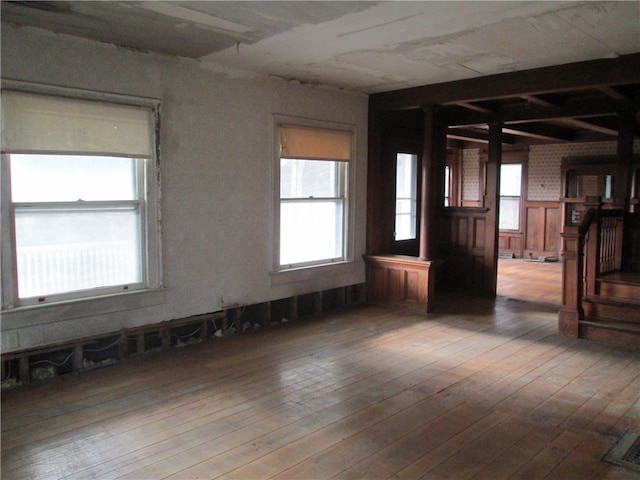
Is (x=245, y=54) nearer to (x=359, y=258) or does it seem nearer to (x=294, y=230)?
(x=294, y=230)

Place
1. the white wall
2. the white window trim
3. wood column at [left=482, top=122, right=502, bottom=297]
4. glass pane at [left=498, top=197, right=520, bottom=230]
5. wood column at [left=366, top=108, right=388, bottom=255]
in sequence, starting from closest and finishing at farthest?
the white wall, the white window trim, wood column at [left=366, top=108, right=388, bottom=255], wood column at [left=482, top=122, right=502, bottom=297], glass pane at [left=498, top=197, right=520, bottom=230]

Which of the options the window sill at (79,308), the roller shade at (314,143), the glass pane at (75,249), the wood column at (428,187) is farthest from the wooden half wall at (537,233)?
the glass pane at (75,249)

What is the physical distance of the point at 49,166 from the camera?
4.20m

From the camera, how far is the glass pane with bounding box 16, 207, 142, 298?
4.12 m

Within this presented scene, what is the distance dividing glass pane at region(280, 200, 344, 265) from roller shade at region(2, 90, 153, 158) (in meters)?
1.94

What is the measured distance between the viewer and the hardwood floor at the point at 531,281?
775 centimetres

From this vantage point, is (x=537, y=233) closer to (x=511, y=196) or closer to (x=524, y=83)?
(x=511, y=196)

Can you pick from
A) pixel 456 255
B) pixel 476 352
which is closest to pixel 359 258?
pixel 456 255

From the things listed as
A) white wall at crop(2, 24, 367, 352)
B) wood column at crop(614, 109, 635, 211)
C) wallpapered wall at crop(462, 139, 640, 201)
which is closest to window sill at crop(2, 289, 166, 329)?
white wall at crop(2, 24, 367, 352)

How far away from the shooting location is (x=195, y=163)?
16.9ft

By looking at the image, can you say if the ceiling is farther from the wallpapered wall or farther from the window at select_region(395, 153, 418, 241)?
the wallpapered wall

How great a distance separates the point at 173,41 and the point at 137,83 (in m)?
0.54

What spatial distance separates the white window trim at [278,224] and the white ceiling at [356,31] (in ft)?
2.56

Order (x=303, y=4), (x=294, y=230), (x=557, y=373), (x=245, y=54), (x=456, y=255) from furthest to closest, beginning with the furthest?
(x=456, y=255) → (x=294, y=230) → (x=245, y=54) → (x=557, y=373) → (x=303, y=4)
